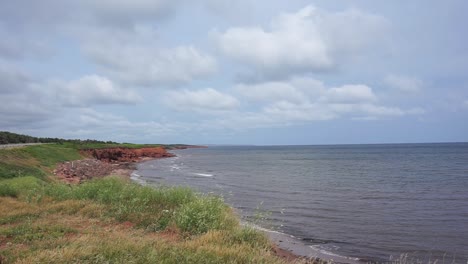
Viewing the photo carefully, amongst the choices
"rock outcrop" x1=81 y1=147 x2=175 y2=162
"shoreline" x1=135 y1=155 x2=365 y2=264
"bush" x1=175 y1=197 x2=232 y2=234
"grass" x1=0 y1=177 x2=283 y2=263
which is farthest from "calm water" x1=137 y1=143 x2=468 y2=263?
"rock outcrop" x1=81 y1=147 x2=175 y2=162

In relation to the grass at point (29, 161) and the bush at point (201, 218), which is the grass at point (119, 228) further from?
the grass at point (29, 161)

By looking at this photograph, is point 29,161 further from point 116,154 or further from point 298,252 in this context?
point 116,154

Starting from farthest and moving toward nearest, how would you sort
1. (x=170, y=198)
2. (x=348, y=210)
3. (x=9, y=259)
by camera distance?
(x=348, y=210) → (x=170, y=198) → (x=9, y=259)

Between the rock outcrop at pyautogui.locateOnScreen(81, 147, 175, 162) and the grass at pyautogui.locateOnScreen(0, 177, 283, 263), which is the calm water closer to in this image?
the grass at pyautogui.locateOnScreen(0, 177, 283, 263)

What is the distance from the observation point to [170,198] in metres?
14.9

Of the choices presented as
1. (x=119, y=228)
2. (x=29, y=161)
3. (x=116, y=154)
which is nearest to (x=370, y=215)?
(x=119, y=228)

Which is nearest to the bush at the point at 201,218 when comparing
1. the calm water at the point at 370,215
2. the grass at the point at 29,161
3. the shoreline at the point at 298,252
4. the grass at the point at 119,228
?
the grass at the point at 119,228

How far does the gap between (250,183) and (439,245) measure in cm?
2395

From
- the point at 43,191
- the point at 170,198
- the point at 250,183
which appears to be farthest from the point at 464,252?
the point at 250,183

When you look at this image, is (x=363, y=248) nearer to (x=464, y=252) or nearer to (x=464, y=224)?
(x=464, y=252)

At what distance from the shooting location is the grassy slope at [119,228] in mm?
7965

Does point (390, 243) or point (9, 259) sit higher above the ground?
point (9, 259)

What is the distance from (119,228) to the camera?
11.2 m

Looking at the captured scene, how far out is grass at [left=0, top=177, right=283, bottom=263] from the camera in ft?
26.1
